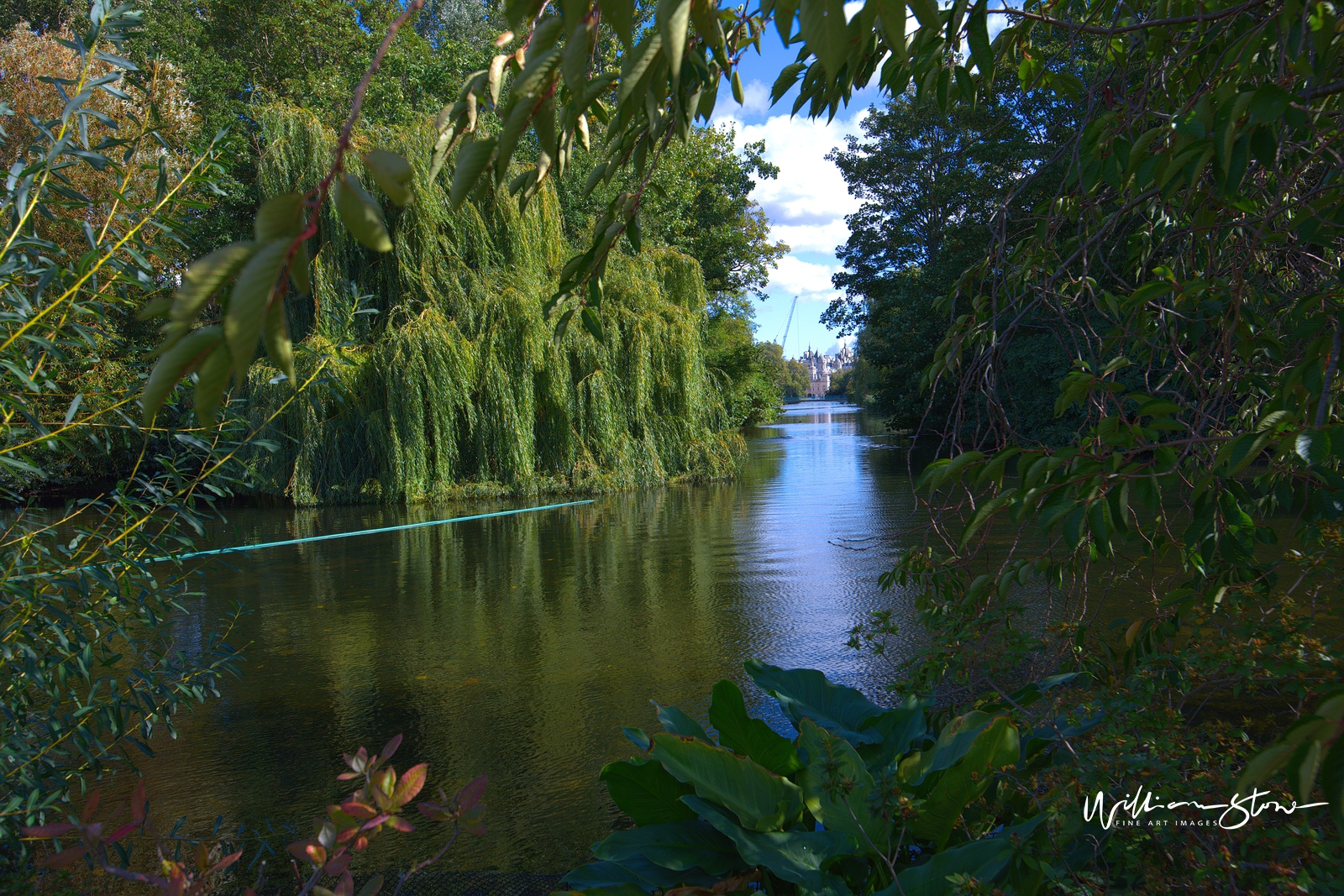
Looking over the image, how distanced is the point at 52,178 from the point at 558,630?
151 inches

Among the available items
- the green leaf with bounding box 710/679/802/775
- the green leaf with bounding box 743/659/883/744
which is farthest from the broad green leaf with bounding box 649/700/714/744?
the green leaf with bounding box 743/659/883/744

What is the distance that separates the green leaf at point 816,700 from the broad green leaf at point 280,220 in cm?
226

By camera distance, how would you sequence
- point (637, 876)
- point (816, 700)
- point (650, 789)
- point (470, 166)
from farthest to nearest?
point (816, 700) → point (650, 789) → point (637, 876) → point (470, 166)

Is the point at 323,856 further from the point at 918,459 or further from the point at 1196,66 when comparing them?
the point at 918,459

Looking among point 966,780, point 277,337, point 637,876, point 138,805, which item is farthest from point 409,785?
point 966,780

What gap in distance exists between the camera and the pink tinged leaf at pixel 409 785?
1550mm

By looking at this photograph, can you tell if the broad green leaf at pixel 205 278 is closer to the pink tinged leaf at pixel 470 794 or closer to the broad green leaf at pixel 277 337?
the broad green leaf at pixel 277 337

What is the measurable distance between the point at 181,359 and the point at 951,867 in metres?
1.86

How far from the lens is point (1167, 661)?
2510 mm

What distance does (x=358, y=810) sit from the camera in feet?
4.91

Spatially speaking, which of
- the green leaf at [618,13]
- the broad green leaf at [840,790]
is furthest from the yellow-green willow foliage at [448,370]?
the green leaf at [618,13]

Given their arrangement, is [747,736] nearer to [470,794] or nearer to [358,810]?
[470,794]

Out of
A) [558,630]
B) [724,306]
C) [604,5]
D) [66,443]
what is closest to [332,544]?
[558,630]

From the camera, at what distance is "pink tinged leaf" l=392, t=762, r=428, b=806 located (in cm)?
155
